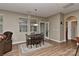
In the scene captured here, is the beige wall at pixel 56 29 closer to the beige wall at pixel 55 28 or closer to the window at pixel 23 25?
the beige wall at pixel 55 28

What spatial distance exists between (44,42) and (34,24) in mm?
1362

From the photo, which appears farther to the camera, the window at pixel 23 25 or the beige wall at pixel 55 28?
the beige wall at pixel 55 28

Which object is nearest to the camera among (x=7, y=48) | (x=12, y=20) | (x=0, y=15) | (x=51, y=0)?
(x=51, y=0)

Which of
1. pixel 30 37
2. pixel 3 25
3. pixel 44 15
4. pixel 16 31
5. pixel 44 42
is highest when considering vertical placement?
pixel 44 15

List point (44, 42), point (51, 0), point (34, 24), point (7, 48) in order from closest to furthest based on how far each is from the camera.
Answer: point (51, 0) < point (7, 48) < point (34, 24) < point (44, 42)

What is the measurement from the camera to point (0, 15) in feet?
12.3

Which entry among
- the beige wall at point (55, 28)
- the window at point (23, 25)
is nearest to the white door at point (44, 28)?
the beige wall at point (55, 28)

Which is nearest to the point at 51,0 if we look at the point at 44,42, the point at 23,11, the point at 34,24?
the point at 23,11

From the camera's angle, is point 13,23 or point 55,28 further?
A: point 55,28

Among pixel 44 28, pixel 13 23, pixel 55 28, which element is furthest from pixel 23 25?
pixel 55 28

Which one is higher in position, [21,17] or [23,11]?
[23,11]

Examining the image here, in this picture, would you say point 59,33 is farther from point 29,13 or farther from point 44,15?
point 29,13

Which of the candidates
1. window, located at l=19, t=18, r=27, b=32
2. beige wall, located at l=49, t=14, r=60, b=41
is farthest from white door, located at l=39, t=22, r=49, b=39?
window, located at l=19, t=18, r=27, b=32

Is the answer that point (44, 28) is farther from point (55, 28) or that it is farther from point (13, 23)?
point (13, 23)
